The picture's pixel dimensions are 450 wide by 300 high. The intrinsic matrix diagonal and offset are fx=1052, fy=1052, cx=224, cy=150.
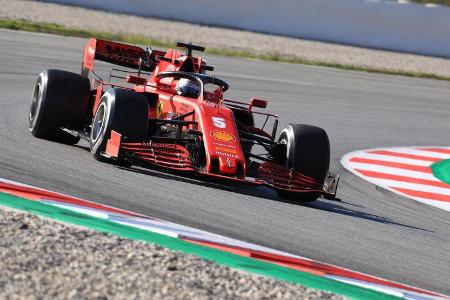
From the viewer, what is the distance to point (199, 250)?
6.24m

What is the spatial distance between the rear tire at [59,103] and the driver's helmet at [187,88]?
96 cm

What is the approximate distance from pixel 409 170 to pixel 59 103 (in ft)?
15.7

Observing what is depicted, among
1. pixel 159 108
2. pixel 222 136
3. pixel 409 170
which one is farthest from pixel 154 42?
pixel 222 136

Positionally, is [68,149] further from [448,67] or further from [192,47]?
[448,67]

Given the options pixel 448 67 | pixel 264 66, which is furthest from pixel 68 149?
pixel 448 67

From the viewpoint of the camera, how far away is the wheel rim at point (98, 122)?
363 inches

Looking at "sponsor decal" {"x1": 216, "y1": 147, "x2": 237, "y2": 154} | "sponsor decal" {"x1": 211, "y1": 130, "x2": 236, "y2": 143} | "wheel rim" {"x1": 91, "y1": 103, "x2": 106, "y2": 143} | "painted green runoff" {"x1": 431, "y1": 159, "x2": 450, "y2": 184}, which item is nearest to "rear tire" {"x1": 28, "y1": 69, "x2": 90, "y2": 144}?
"wheel rim" {"x1": 91, "y1": 103, "x2": 106, "y2": 143}

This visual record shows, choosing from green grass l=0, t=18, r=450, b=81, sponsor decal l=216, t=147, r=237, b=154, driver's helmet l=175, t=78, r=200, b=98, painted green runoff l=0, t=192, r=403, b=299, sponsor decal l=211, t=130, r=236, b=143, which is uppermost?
driver's helmet l=175, t=78, r=200, b=98

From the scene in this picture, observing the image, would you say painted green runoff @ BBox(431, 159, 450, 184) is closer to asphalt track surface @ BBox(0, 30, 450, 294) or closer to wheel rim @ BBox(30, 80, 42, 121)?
asphalt track surface @ BBox(0, 30, 450, 294)

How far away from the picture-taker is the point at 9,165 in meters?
8.40

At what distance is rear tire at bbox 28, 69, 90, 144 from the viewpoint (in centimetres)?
1004

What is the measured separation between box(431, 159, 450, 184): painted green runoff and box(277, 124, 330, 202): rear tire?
3.56 metres

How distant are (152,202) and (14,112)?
498cm

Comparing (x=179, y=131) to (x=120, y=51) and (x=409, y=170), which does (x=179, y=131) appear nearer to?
(x=120, y=51)
